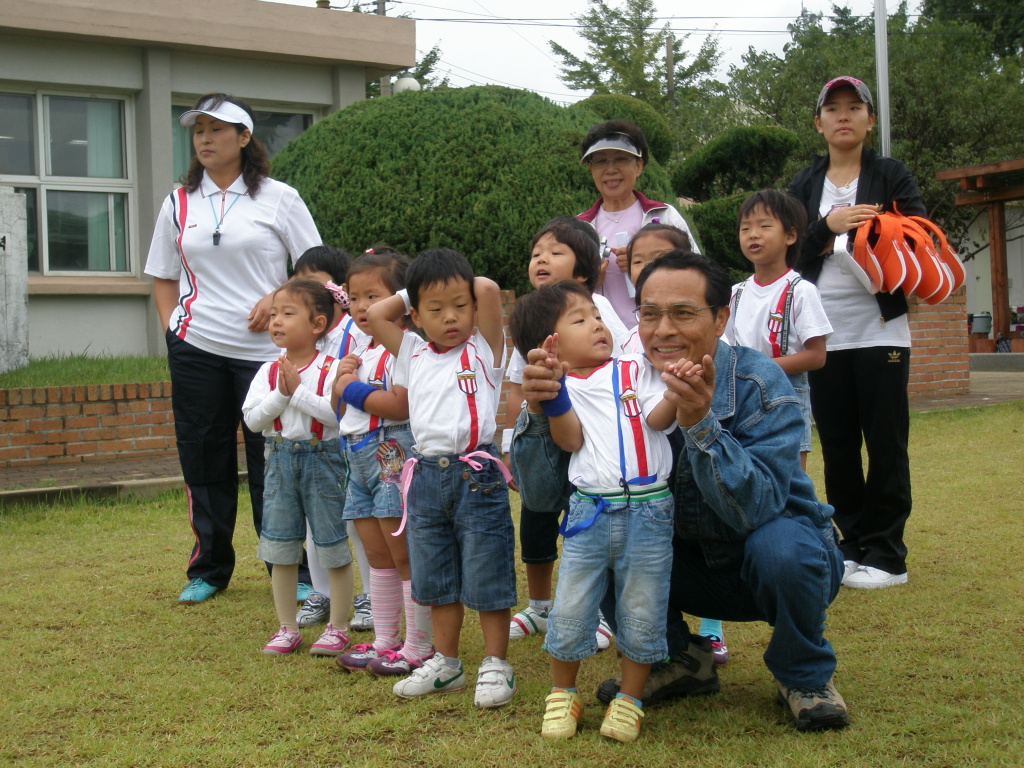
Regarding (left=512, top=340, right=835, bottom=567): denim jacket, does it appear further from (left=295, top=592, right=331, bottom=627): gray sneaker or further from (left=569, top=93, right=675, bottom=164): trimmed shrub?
(left=569, top=93, right=675, bottom=164): trimmed shrub

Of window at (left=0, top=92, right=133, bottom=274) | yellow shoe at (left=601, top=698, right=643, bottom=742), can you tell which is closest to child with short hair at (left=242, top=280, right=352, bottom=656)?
yellow shoe at (left=601, top=698, right=643, bottom=742)

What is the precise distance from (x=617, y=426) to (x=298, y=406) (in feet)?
4.46

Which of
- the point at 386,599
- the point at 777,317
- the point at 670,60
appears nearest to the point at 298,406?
the point at 386,599

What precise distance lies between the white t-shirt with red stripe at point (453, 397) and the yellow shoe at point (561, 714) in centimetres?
78

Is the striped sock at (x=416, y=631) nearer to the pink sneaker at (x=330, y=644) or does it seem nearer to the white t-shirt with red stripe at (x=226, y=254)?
the pink sneaker at (x=330, y=644)

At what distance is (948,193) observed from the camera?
24750 mm

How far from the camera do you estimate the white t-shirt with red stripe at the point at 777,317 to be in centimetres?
379

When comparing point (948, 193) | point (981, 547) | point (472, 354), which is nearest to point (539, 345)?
point (472, 354)

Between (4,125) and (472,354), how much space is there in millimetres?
10615

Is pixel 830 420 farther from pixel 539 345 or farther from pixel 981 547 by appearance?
pixel 539 345

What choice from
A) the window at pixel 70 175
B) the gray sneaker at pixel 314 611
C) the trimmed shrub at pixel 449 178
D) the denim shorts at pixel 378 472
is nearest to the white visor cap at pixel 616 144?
the denim shorts at pixel 378 472

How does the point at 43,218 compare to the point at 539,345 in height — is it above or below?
above

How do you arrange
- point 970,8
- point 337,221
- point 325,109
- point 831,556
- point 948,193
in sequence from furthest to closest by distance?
point 970,8 < point 948,193 < point 325,109 < point 337,221 < point 831,556

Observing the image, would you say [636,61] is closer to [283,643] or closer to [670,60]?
[670,60]
